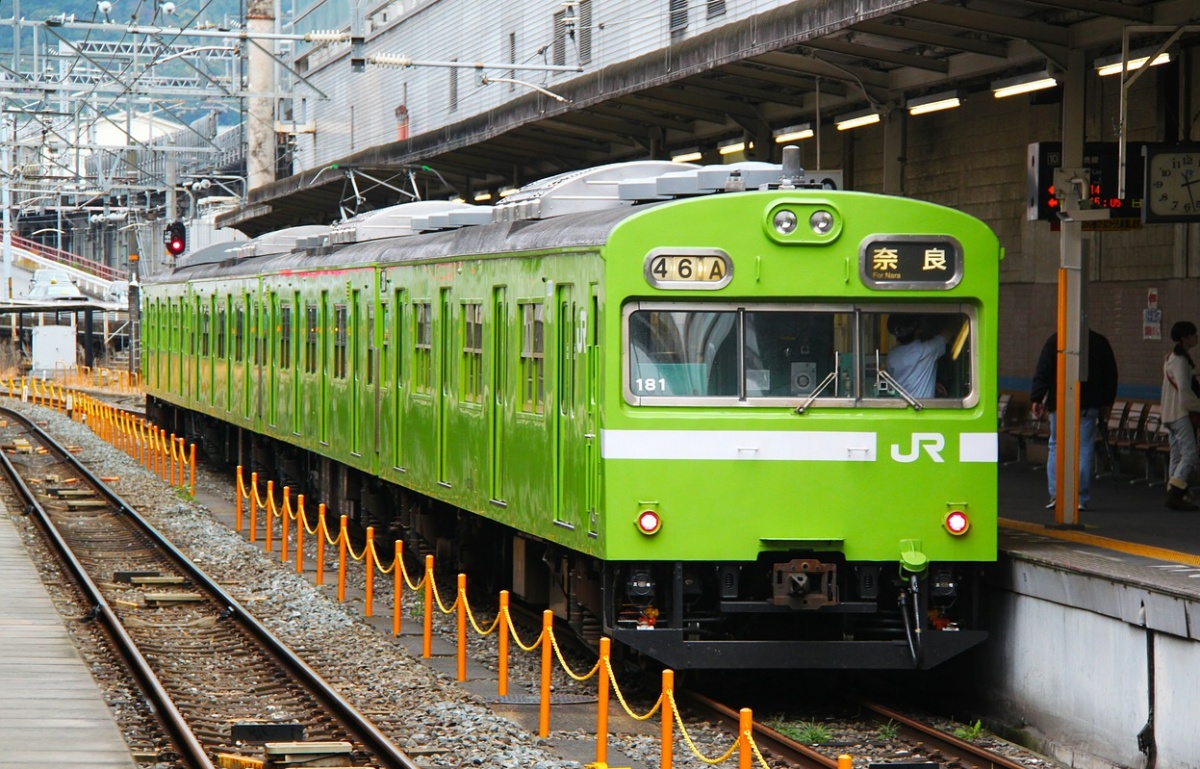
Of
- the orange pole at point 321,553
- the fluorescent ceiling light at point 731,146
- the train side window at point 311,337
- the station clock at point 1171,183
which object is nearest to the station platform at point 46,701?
the orange pole at point 321,553

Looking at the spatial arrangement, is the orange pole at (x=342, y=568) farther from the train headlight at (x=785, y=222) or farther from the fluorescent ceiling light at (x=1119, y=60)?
the fluorescent ceiling light at (x=1119, y=60)

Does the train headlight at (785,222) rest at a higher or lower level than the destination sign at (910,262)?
higher

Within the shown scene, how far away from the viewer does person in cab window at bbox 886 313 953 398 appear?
10555 mm

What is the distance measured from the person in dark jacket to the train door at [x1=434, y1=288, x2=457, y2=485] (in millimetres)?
4304

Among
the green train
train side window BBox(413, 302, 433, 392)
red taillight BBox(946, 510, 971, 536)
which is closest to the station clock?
the green train

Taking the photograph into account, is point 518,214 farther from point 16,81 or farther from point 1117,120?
point 16,81

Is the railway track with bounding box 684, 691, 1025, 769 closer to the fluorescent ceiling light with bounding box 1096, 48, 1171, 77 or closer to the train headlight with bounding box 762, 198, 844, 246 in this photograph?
the train headlight with bounding box 762, 198, 844, 246

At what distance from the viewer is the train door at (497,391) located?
1260cm

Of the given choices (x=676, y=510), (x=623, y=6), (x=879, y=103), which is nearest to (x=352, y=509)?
(x=879, y=103)

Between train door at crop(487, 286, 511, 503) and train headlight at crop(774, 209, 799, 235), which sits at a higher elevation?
train headlight at crop(774, 209, 799, 235)

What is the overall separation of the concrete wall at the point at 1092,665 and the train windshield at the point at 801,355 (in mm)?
1232

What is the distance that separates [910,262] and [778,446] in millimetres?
1278

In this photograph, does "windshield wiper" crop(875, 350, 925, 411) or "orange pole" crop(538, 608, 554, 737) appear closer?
"orange pole" crop(538, 608, 554, 737)

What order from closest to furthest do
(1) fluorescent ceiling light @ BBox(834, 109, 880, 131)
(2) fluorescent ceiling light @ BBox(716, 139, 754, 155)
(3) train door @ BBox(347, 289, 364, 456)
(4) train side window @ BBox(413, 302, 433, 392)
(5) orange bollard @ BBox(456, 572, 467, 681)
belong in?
(5) orange bollard @ BBox(456, 572, 467, 681) → (4) train side window @ BBox(413, 302, 433, 392) → (1) fluorescent ceiling light @ BBox(834, 109, 880, 131) → (3) train door @ BBox(347, 289, 364, 456) → (2) fluorescent ceiling light @ BBox(716, 139, 754, 155)
